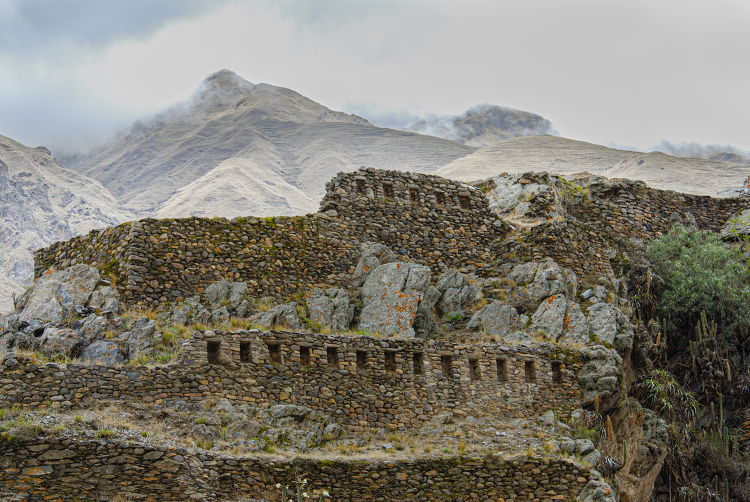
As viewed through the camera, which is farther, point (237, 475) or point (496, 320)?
point (496, 320)

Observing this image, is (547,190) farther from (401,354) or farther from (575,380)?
(401,354)

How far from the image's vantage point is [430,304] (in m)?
22.9

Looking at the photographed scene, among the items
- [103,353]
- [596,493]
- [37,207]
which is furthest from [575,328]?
[37,207]

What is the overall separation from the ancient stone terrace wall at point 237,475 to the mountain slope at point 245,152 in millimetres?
32431

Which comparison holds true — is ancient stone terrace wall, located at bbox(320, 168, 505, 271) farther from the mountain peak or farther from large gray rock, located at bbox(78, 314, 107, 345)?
the mountain peak

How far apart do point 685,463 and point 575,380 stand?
4.83 metres

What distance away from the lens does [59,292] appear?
20.2m

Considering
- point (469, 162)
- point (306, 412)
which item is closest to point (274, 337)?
point (306, 412)

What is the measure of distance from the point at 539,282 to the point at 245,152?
4459cm

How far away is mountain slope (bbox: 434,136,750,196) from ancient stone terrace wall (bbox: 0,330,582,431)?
32806 millimetres

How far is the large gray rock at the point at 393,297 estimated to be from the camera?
21484 mm

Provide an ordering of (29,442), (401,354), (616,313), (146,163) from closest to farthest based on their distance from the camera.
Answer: (29,442), (401,354), (616,313), (146,163)

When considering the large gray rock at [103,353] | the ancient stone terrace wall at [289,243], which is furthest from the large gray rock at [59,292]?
the large gray rock at [103,353]

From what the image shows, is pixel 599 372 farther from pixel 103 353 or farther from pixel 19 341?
pixel 19 341
